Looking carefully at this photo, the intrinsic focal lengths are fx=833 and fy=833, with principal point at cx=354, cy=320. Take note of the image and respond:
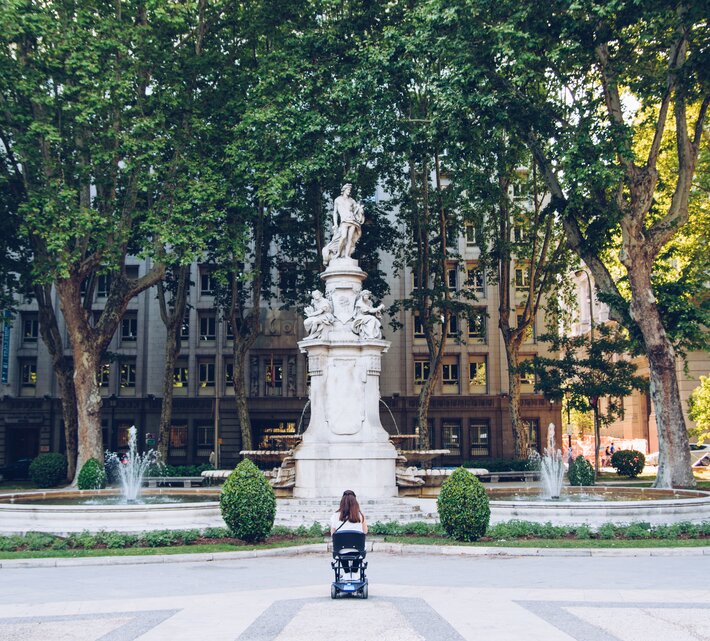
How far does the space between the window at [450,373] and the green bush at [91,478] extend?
81.3 ft

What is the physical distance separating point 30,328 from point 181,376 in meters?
9.14

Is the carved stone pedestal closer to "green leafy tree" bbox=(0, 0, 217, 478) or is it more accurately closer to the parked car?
"green leafy tree" bbox=(0, 0, 217, 478)

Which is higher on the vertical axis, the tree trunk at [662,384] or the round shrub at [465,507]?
the tree trunk at [662,384]

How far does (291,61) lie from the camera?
29453mm

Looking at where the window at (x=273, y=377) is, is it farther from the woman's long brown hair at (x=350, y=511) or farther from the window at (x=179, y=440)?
the woman's long brown hair at (x=350, y=511)

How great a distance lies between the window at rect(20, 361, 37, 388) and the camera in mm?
47344

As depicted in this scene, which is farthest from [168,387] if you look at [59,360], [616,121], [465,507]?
[465,507]

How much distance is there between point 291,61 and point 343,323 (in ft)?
38.8

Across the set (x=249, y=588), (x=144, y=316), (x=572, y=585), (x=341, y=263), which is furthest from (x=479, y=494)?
(x=144, y=316)

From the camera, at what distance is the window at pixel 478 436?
46125 millimetres

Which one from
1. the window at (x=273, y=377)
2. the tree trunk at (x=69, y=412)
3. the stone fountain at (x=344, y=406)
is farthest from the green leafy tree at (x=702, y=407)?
the tree trunk at (x=69, y=412)

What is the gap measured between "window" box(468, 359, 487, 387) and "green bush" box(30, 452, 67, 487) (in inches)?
886

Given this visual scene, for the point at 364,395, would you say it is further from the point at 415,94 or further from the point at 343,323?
the point at 415,94

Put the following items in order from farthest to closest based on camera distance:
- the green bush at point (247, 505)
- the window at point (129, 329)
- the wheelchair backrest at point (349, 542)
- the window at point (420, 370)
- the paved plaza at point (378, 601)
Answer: the window at point (129, 329)
the window at point (420, 370)
the green bush at point (247, 505)
the wheelchair backrest at point (349, 542)
the paved plaza at point (378, 601)
